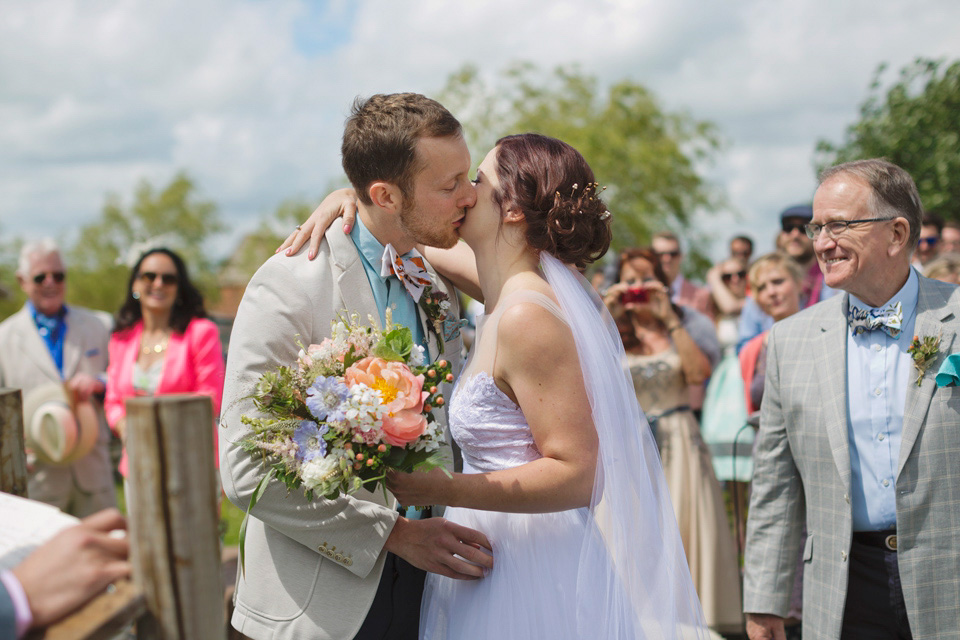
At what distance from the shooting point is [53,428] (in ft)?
20.3

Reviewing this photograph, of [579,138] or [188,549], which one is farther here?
[579,138]

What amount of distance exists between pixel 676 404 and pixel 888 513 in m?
2.96

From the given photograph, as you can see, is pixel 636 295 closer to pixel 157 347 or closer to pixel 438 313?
pixel 438 313

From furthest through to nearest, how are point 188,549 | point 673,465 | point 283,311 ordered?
point 673,465, point 283,311, point 188,549

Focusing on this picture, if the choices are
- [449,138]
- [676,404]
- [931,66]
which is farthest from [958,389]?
[931,66]

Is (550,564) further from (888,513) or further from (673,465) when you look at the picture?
(673,465)

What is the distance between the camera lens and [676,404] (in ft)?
19.6

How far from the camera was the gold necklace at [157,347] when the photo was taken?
20.4 ft

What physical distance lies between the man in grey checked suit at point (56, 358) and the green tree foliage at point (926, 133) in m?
10.7

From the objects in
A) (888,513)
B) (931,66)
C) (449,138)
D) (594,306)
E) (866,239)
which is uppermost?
(931,66)

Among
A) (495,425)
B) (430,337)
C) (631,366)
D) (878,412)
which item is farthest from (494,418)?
(631,366)

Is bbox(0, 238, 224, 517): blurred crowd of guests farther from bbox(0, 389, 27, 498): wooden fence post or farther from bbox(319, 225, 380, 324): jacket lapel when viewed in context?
bbox(319, 225, 380, 324): jacket lapel

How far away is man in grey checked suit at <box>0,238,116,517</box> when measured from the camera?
662 cm

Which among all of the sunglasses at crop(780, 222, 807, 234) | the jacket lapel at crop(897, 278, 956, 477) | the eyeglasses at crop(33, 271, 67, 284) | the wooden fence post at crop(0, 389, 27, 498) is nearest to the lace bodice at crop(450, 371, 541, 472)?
the jacket lapel at crop(897, 278, 956, 477)
